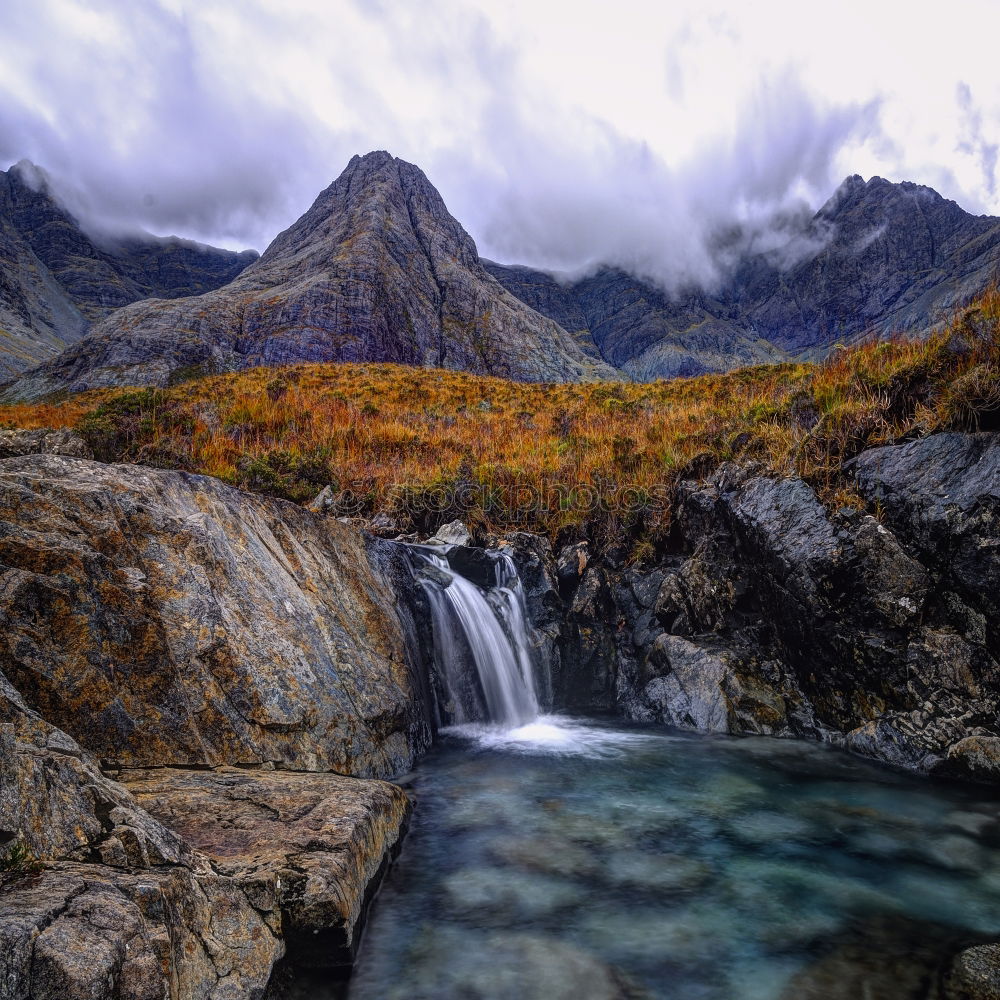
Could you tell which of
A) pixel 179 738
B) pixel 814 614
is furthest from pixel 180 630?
pixel 814 614

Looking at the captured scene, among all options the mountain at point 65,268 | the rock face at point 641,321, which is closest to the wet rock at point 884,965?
the mountain at point 65,268

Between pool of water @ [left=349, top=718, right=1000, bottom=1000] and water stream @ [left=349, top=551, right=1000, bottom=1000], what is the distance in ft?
0.04

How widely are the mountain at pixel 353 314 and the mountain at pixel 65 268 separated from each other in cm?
4390

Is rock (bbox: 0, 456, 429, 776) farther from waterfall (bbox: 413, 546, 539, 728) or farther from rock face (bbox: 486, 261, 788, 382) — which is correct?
rock face (bbox: 486, 261, 788, 382)

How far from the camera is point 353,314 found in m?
47.7

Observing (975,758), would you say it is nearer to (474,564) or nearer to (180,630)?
(474,564)

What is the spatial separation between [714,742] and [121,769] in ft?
20.6

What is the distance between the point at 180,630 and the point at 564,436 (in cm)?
1212

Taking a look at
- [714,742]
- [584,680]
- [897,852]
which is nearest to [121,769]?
[897,852]

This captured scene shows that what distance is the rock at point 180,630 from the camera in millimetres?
3611

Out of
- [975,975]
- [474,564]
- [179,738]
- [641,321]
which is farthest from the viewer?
[641,321]

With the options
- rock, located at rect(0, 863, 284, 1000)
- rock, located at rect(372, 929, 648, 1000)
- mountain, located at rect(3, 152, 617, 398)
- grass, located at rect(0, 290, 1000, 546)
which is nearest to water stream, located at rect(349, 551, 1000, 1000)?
rock, located at rect(372, 929, 648, 1000)

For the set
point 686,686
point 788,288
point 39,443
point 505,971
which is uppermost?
point 788,288

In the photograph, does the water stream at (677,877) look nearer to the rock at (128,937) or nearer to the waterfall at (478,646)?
the rock at (128,937)
